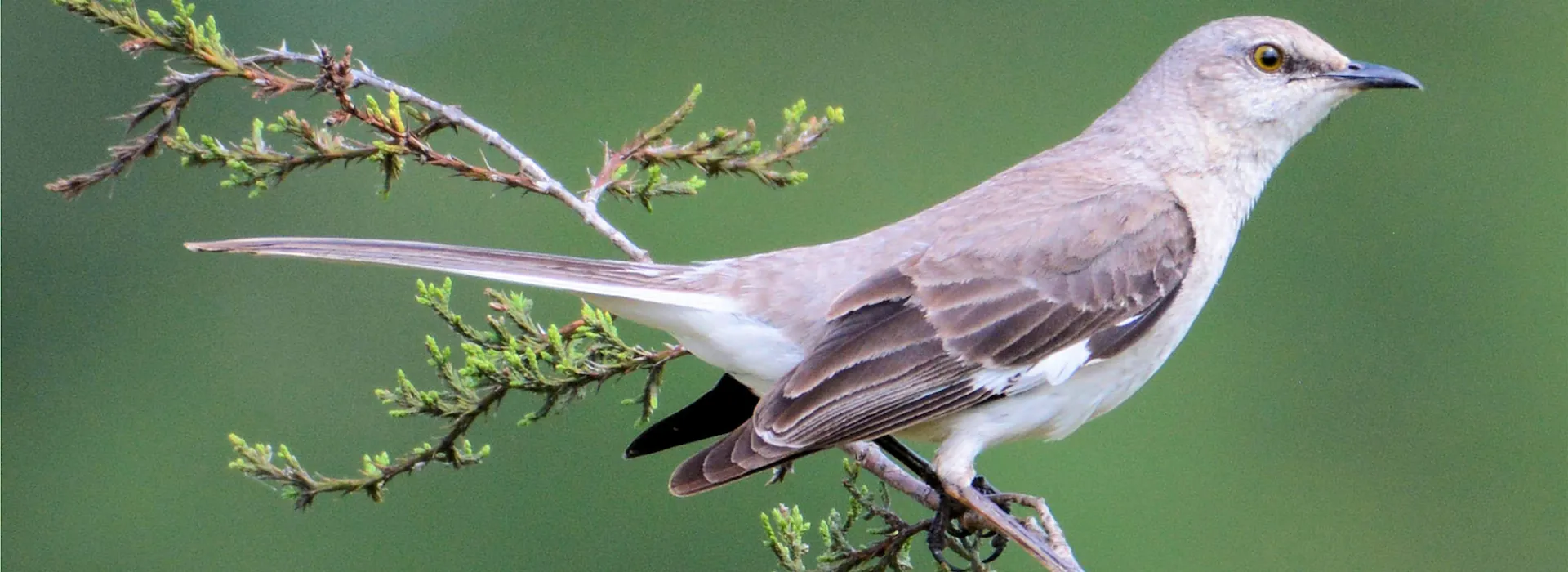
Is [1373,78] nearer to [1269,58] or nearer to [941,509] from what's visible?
[1269,58]

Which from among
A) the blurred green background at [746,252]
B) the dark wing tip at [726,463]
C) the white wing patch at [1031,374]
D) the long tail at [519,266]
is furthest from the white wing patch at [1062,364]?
the blurred green background at [746,252]

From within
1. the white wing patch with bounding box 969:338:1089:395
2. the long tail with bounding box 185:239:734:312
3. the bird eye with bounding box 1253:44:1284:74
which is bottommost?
the white wing patch with bounding box 969:338:1089:395

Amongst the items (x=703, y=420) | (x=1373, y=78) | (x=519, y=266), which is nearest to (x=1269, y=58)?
(x=1373, y=78)

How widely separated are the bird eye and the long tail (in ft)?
4.43

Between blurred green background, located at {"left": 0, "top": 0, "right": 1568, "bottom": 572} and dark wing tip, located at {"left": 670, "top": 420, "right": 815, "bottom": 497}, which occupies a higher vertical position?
blurred green background, located at {"left": 0, "top": 0, "right": 1568, "bottom": 572}

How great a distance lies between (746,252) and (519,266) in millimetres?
4210

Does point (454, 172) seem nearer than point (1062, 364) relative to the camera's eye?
No

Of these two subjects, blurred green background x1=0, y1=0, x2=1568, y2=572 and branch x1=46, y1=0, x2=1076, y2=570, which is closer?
branch x1=46, y1=0, x2=1076, y2=570

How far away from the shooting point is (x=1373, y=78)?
3750 millimetres

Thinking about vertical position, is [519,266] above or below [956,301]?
above

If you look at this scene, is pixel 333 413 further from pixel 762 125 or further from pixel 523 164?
A: pixel 523 164

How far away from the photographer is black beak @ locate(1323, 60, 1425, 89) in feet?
12.3

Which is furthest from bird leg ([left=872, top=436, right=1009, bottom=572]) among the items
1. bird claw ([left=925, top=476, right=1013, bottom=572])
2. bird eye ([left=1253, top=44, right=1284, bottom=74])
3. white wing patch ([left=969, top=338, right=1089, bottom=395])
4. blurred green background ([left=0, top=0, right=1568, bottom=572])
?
blurred green background ([left=0, top=0, right=1568, bottom=572])

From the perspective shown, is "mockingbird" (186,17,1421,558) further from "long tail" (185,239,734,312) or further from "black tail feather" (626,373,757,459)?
"black tail feather" (626,373,757,459)
